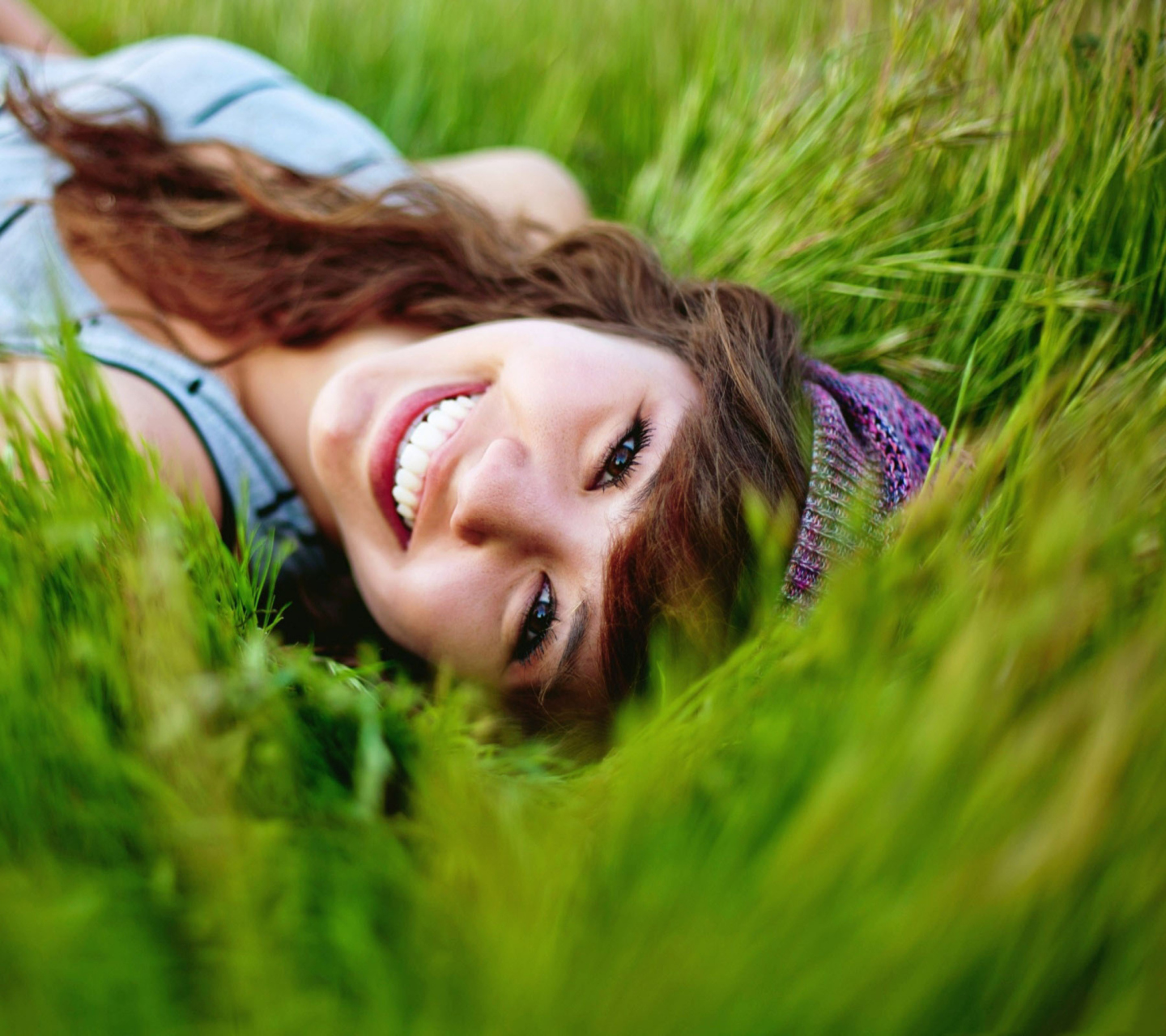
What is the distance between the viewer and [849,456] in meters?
1.11

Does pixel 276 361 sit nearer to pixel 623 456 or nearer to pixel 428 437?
pixel 428 437

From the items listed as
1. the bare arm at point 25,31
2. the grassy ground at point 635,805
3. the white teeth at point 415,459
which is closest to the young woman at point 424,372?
the white teeth at point 415,459

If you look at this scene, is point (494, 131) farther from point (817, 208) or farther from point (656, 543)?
point (656, 543)

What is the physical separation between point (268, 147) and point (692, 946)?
1.83 meters

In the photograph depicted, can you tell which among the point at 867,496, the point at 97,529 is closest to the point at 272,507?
the point at 97,529

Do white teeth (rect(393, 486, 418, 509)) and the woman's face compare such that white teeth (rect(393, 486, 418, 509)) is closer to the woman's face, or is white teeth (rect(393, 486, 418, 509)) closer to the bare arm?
the woman's face

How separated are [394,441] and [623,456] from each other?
0.36m

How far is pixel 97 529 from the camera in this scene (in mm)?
739

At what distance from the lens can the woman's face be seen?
111 centimetres

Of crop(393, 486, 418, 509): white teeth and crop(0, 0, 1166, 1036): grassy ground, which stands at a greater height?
crop(0, 0, 1166, 1036): grassy ground

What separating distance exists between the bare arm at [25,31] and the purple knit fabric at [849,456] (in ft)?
6.98

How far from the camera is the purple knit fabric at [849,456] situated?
1037mm

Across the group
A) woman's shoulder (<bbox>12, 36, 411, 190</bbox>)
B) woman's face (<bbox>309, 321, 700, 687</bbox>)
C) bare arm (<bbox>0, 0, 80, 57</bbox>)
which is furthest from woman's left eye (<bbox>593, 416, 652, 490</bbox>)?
bare arm (<bbox>0, 0, 80, 57</bbox>)

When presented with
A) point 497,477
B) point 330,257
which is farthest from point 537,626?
point 330,257
